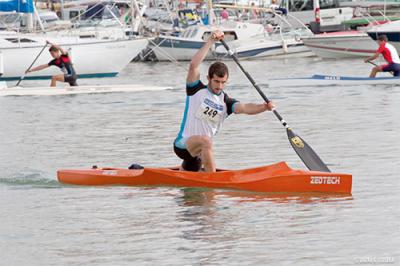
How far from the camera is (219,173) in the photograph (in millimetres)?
13445

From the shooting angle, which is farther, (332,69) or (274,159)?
(332,69)

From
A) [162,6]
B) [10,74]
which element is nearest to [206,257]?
[10,74]

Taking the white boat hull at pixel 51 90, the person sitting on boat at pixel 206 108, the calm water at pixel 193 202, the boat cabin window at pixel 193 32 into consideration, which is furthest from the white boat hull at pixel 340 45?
the person sitting on boat at pixel 206 108

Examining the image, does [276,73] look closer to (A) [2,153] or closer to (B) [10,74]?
(B) [10,74]

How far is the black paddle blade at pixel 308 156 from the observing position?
45.5 feet

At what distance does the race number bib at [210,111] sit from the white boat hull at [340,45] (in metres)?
30.3

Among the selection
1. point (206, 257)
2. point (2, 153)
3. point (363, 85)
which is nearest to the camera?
point (206, 257)

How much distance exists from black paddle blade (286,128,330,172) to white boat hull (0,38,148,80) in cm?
2280

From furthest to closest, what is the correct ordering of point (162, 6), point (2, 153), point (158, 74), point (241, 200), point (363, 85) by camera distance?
point (162, 6) → point (158, 74) → point (363, 85) → point (2, 153) → point (241, 200)

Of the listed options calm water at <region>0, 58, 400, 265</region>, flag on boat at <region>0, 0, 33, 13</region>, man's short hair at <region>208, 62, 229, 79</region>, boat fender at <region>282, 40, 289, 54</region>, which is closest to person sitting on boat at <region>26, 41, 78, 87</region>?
calm water at <region>0, 58, 400, 265</region>

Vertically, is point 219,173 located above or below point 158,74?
above

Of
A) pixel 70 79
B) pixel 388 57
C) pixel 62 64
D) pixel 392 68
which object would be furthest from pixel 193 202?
pixel 70 79

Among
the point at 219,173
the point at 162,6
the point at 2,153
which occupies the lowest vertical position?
the point at 162,6

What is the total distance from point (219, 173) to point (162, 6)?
Answer: 43.2 metres
